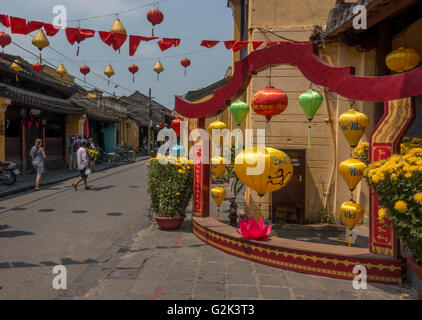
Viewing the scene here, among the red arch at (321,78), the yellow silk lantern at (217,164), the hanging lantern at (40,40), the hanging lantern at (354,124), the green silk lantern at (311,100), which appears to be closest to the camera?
the red arch at (321,78)

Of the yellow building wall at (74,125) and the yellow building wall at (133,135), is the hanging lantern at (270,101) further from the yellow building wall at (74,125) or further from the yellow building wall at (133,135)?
the yellow building wall at (133,135)

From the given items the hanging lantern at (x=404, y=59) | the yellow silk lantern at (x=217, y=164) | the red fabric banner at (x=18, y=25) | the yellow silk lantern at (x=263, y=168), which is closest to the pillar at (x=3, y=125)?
the red fabric banner at (x=18, y=25)

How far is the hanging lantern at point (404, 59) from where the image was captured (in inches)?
216

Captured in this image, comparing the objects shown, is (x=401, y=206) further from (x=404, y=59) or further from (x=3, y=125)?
(x=3, y=125)

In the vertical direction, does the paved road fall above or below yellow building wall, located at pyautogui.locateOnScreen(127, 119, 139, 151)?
below

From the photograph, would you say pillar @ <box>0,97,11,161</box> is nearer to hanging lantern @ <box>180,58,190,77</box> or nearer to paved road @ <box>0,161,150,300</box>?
paved road @ <box>0,161,150,300</box>

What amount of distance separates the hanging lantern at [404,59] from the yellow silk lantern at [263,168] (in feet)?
8.52

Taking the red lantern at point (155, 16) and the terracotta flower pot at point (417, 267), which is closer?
the terracotta flower pot at point (417, 267)

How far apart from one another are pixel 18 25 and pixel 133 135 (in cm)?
3367

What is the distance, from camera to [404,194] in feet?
12.7

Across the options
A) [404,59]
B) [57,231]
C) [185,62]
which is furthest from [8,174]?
[404,59]

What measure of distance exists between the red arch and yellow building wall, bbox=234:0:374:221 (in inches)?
111

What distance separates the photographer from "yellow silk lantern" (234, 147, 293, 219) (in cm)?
500

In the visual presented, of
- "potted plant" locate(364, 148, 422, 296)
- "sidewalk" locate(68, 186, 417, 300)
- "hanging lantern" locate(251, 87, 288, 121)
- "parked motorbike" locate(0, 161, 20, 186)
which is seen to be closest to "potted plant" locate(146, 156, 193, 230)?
"sidewalk" locate(68, 186, 417, 300)
